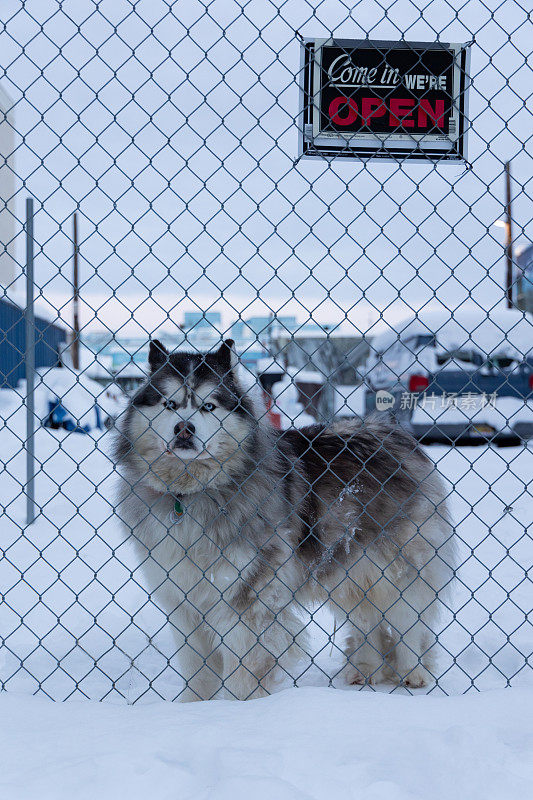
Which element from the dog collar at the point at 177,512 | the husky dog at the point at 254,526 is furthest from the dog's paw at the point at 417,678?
the dog collar at the point at 177,512

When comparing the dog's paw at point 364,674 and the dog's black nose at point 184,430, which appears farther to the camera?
the dog's paw at point 364,674

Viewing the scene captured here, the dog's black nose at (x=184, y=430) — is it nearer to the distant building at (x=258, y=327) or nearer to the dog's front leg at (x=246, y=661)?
the distant building at (x=258, y=327)

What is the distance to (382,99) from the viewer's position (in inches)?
95.1

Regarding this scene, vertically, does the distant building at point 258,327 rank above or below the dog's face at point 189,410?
above

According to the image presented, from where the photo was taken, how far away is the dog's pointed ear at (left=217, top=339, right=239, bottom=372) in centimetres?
296

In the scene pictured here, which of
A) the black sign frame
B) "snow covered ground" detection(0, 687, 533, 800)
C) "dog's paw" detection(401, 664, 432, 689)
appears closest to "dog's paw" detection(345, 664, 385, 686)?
"dog's paw" detection(401, 664, 432, 689)

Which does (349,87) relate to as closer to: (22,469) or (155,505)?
(155,505)

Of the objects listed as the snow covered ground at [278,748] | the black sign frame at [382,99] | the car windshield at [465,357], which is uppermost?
the black sign frame at [382,99]

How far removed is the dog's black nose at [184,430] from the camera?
2.64 meters

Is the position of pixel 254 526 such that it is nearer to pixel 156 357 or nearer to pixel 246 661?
pixel 246 661

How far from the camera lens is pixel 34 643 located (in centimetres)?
330

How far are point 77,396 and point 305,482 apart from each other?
11.0 m

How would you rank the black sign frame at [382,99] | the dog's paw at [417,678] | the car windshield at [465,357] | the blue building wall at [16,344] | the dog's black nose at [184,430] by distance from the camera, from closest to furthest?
the black sign frame at [382,99]
the dog's black nose at [184,430]
the dog's paw at [417,678]
the car windshield at [465,357]
the blue building wall at [16,344]

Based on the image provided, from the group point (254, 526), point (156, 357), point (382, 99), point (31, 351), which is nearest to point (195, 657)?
point (254, 526)
